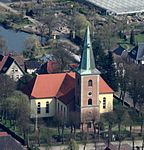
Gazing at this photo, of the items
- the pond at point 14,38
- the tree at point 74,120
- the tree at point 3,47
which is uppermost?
the pond at point 14,38

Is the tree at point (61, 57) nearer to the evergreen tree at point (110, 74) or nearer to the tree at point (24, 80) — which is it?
the tree at point (24, 80)

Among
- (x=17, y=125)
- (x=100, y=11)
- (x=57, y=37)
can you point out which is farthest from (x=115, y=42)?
(x=17, y=125)

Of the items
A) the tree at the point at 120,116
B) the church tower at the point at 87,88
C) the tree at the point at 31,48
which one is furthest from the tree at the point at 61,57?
the tree at the point at 120,116

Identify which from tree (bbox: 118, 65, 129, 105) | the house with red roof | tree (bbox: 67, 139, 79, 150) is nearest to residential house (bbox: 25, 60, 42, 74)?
tree (bbox: 118, 65, 129, 105)

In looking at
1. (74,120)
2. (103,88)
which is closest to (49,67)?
(103,88)

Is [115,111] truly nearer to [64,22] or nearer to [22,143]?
[22,143]

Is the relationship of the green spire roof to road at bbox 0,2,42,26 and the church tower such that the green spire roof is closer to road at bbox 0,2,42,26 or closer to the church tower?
the church tower

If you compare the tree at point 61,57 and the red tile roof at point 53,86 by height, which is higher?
the tree at point 61,57
